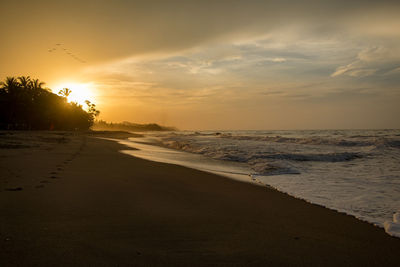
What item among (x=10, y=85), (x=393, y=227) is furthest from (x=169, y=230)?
(x=10, y=85)

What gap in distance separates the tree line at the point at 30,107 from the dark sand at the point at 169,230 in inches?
2016

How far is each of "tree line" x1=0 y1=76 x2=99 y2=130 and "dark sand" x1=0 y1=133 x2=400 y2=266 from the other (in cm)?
5121

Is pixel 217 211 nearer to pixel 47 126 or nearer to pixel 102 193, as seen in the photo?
pixel 102 193

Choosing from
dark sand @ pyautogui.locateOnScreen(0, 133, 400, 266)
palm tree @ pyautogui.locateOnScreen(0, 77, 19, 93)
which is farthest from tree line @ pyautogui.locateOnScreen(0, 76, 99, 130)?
dark sand @ pyautogui.locateOnScreen(0, 133, 400, 266)

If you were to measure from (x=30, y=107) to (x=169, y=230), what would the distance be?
2280 inches

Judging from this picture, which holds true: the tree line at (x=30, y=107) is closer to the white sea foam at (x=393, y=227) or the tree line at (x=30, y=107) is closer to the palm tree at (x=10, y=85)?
the palm tree at (x=10, y=85)

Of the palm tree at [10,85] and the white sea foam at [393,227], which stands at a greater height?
the palm tree at [10,85]

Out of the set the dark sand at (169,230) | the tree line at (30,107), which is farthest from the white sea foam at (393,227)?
the tree line at (30,107)

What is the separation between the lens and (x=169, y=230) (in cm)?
303

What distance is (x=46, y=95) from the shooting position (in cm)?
5609

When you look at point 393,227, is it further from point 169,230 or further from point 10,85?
point 10,85

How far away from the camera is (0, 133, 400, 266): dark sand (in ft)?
7.71

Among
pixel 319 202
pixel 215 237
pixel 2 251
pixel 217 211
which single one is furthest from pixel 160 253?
pixel 319 202

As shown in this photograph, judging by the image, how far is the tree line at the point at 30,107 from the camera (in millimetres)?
46156
